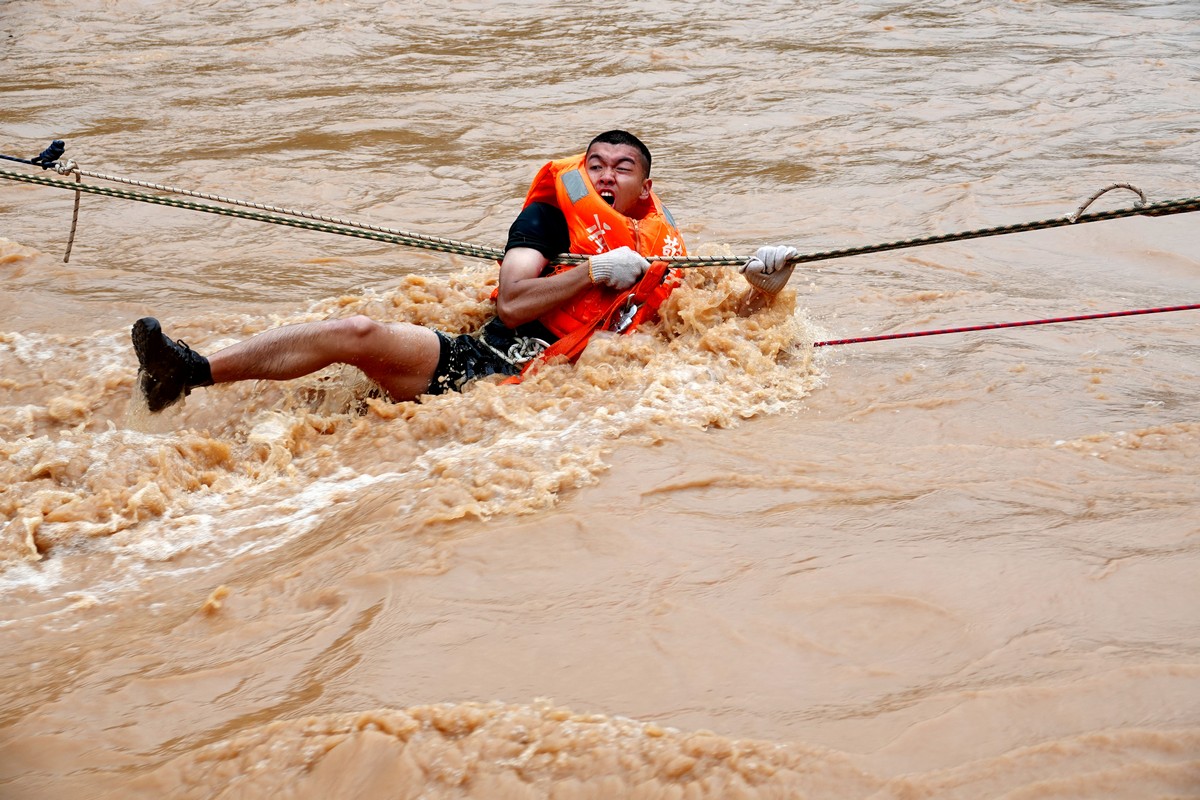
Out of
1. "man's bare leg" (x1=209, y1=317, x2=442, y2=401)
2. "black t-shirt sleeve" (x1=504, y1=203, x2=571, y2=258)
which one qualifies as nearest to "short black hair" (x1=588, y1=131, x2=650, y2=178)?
"black t-shirt sleeve" (x1=504, y1=203, x2=571, y2=258)

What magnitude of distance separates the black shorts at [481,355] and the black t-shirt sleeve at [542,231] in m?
0.33

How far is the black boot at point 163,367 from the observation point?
3.55 meters

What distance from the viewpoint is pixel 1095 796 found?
187 cm

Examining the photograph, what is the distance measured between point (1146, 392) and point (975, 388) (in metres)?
0.55

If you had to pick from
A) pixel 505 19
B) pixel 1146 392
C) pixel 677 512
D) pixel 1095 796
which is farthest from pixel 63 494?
pixel 505 19

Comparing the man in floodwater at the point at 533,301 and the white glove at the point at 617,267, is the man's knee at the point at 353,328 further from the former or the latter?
the white glove at the point at 617,267

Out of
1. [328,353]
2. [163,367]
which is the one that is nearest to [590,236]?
[328,353]

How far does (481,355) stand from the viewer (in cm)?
423

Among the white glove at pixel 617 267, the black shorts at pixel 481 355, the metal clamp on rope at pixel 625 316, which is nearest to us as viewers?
the white glove at pixel 617 267

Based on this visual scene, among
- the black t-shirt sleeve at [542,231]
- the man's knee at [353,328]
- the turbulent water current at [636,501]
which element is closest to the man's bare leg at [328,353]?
the man's knee at [353,328]

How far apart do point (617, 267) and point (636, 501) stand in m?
1.15

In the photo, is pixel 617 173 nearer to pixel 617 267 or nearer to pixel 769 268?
pixel 617 267

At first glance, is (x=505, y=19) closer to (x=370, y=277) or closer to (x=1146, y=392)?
(x=370, y=277)

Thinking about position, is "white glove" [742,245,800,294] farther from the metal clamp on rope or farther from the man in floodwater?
the metal clamp on rope
